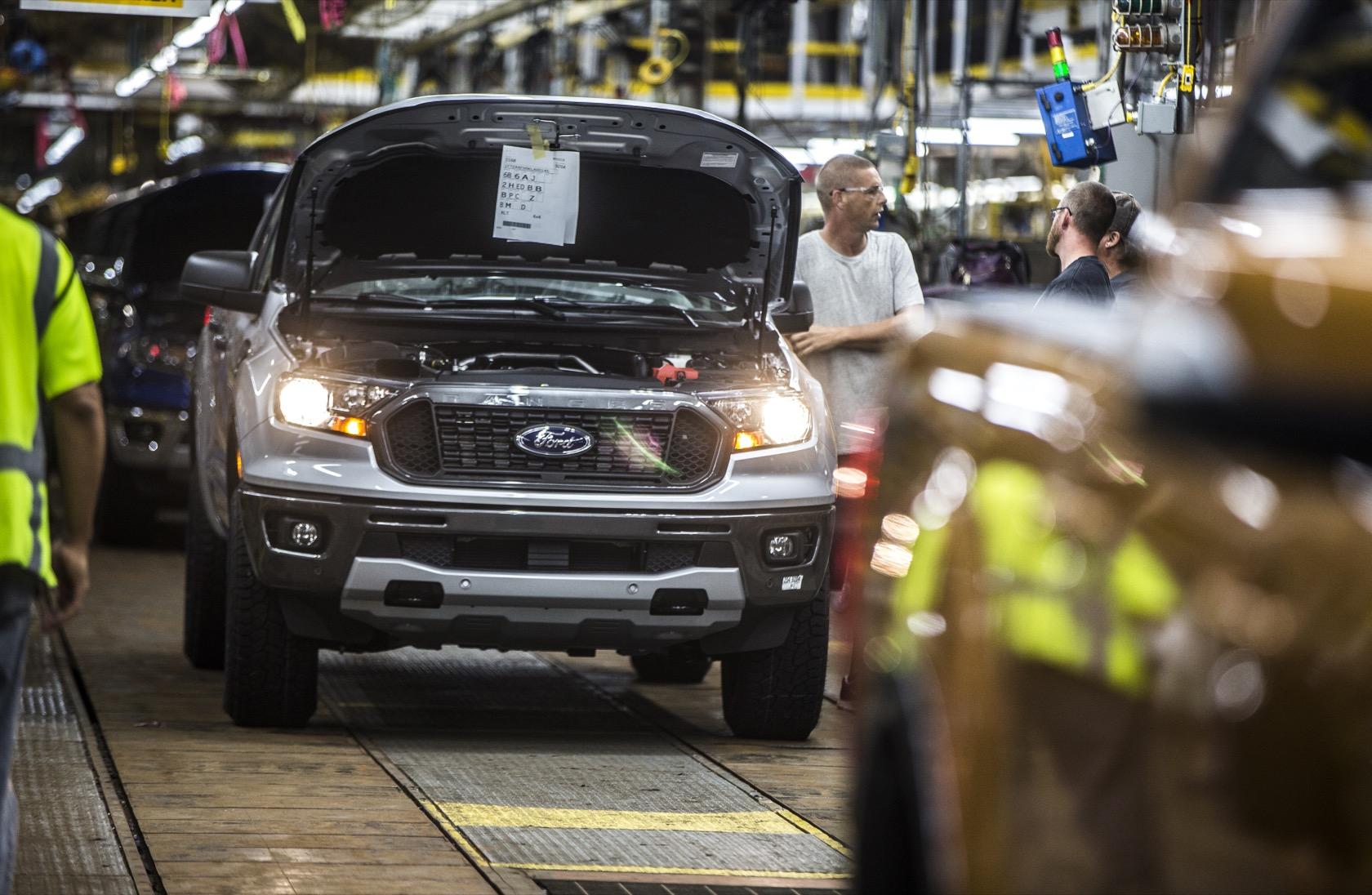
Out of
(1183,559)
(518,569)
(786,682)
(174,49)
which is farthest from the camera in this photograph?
(174,49)

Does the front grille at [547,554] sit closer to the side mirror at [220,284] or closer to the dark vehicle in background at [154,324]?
the side mirror at [220,284]

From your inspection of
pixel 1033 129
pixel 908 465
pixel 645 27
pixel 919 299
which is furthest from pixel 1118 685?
pixel 645 27

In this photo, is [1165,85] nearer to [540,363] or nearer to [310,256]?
[540,363]

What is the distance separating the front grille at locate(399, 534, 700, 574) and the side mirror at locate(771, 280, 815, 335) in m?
1.05

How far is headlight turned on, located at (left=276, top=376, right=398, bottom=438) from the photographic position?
6703mm

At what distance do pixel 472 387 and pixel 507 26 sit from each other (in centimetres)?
2015

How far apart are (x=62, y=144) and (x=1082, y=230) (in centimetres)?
3507

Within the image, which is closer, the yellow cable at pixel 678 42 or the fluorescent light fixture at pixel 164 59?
the yellow cable at pixel 678 42

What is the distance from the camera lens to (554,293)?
306 inches

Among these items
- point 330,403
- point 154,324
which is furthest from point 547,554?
point 154,324

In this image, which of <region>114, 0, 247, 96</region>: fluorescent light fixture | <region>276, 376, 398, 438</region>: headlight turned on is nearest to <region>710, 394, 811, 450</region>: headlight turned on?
<region>276, 376, 398, 438</region>: headlight turned on

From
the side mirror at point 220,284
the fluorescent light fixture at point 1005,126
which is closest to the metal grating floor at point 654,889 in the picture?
the side mirror at point 220,284

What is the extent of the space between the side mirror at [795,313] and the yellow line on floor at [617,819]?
6.36ft

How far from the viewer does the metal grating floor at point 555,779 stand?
5.57 metres
